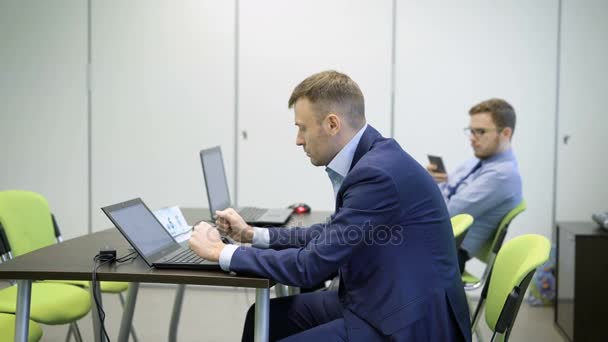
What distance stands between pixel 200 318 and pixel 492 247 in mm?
1852

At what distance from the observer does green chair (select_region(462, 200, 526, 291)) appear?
10.3ft

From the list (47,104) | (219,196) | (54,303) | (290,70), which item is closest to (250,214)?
(219,196)

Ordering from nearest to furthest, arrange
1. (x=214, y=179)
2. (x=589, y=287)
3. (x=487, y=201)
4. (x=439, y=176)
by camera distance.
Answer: (x=214, y=179) → (x=487, y=201) → (x=589, y=287) → (x=439, y=176)

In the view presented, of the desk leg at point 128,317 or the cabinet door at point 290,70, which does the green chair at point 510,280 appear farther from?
the cabinet door at point 290,70

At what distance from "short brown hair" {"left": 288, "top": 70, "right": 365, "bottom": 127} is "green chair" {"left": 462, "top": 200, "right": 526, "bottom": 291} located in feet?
4.55

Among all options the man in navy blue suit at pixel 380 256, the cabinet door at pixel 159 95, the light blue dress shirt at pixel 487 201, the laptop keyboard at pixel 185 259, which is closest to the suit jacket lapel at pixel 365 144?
the man in navy blue suit at pixel 380 256

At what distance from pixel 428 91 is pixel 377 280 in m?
2.96

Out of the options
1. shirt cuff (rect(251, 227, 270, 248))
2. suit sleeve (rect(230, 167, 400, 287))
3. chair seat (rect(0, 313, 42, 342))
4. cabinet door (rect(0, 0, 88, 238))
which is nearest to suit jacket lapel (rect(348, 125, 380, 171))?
suit sleeve (rect(230, 167, 400, 287))

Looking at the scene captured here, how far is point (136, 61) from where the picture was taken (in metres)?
4.82

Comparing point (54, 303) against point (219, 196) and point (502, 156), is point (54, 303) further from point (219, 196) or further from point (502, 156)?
→ point (502, 156)

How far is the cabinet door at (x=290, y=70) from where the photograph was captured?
459 cm

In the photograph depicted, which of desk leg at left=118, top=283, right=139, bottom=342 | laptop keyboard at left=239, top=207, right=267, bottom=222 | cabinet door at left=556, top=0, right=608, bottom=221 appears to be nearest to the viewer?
desk leg at left=118, top=283, right=139, bottom=342

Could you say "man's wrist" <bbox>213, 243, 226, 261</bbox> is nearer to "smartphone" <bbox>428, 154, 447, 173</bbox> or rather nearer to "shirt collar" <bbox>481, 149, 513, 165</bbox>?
"shirt collar" <bbox>481, 149, 513, 165</bbox>

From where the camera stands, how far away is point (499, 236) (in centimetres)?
316
